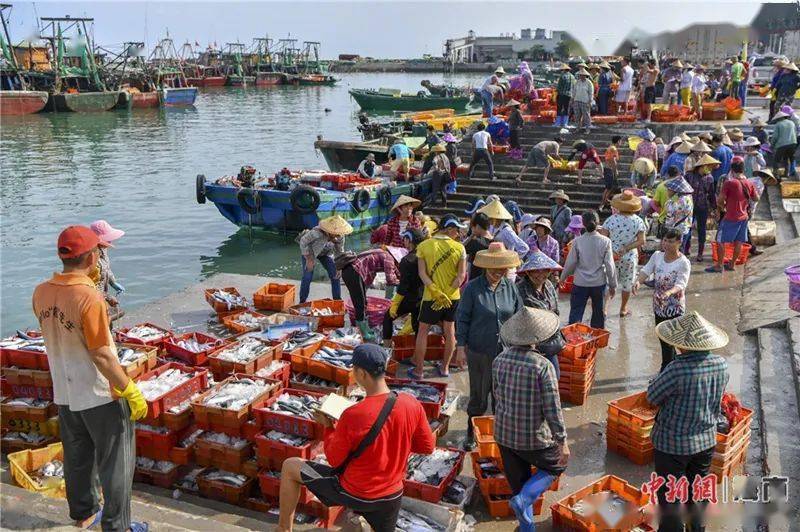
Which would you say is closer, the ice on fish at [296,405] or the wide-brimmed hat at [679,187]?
the ice on fish at [296,405]

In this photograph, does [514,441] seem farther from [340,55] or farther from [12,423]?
[340,55]

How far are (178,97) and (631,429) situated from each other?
5612 centimetres

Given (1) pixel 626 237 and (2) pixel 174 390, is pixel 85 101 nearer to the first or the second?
(1) pixel 626 237

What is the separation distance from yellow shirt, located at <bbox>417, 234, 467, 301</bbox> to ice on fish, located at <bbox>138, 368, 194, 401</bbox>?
2.41m

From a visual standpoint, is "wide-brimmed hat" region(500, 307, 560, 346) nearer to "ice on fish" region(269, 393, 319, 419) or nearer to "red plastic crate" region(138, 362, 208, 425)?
"ice on fish" region(269, 393, 319, 419)

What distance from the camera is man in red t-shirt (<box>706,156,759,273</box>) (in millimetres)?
9570

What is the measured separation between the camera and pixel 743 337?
7891 millimetres

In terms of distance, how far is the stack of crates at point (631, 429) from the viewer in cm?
530

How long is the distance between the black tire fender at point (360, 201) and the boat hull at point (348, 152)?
778cm

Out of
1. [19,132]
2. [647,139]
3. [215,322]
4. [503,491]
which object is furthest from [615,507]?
[19,132]

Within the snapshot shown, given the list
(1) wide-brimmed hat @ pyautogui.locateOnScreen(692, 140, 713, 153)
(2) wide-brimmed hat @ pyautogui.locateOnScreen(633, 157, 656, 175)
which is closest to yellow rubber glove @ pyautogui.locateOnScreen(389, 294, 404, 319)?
(1) wide-brimmed hat @ pyautogui.locateOnScreen(692, 140, 713, 153)

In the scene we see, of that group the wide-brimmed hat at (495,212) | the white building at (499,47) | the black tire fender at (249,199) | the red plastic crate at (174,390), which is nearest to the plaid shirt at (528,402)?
the red plastic crate at (174,390)

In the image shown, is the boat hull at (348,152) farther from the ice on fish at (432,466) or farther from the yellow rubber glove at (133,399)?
the yellow rubber glove at (133,399)

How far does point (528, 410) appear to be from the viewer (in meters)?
4.11
